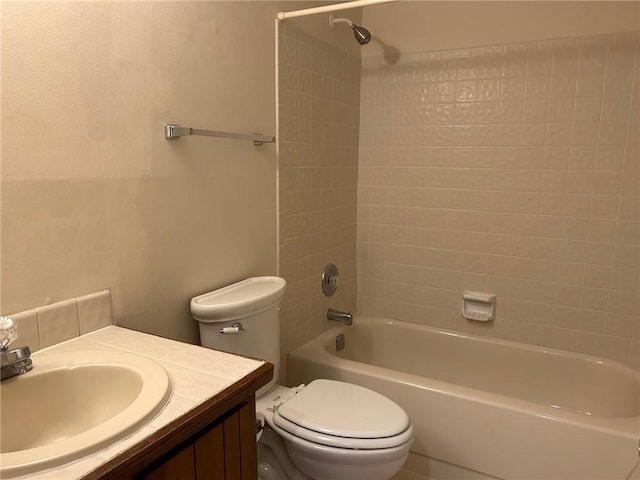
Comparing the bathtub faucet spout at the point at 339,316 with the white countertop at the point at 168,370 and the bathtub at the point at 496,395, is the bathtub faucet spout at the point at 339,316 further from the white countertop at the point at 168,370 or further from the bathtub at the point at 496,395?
the white countertop at the point at 168,370

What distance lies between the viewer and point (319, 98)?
2.23 m

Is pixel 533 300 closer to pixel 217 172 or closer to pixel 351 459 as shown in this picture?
pixel 351 459

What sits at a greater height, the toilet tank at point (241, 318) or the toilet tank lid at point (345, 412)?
the toilet tank at point (241, 318)

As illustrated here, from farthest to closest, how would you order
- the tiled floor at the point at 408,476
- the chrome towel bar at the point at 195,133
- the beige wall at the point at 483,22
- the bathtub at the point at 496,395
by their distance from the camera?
the beige wall at the point at 483,22, the tiled floor at the point at 408,476, the bathtub at the point at 496,395, the chrome towel bar at the point at 195,133

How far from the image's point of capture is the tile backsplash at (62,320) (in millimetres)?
1112

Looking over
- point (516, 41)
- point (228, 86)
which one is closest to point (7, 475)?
point (228, 86)

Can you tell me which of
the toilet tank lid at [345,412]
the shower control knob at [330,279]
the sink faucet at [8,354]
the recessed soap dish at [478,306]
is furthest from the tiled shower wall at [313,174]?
the sink faucet at [8,354]

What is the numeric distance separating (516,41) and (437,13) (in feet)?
1.32

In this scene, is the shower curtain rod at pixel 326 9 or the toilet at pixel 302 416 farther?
the shower curtain rod at pixel 326 9

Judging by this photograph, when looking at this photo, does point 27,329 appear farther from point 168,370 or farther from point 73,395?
point 168,370

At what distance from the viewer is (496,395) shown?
182cm

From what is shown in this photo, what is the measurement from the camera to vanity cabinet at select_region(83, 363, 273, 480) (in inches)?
30.4

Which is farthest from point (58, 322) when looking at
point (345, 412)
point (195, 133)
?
point (345, 412)

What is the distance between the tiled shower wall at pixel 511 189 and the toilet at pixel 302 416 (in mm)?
1012
